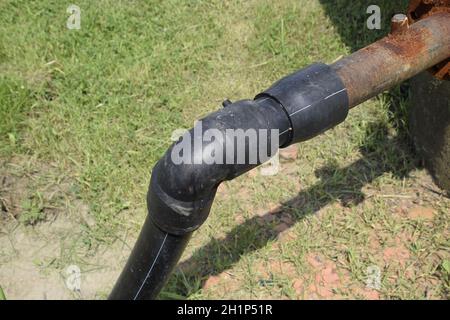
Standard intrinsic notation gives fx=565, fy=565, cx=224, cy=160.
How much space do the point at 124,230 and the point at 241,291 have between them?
698 mm

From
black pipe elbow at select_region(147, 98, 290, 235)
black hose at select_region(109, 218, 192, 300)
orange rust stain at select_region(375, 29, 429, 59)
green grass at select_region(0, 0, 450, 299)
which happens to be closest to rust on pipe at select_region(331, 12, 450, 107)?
orange rust stain at select_region(375, 29, 429, 59)

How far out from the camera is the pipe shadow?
Result: 2709mm

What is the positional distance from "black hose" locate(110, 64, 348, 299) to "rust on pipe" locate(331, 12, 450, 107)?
0.29 ft

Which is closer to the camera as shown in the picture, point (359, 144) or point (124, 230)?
point (124, 230)

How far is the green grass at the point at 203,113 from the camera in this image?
2742mm

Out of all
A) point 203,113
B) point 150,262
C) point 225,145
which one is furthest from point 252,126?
point 203,113

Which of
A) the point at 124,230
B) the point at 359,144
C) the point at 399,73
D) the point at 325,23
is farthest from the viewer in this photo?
the point at 325,23

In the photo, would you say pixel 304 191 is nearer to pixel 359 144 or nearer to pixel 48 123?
pixel 359 144

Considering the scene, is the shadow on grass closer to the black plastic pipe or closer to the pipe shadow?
the pipe shadow

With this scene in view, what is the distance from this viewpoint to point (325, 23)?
3893mm

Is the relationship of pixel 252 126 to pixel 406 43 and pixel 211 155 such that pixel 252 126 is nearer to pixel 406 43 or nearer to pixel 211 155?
pixel 211 155

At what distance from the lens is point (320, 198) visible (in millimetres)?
2982

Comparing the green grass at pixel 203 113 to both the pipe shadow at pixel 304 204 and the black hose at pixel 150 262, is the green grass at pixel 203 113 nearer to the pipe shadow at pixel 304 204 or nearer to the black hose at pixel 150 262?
the pipe shadow at pixel 304 204
